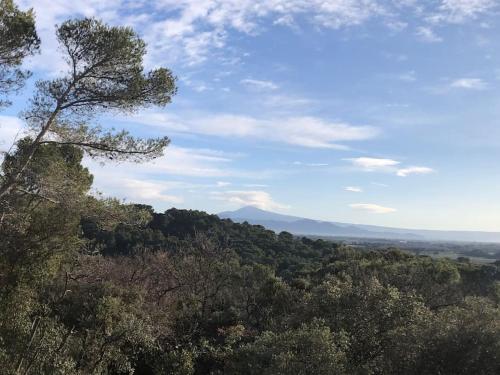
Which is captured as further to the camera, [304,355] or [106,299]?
[106,299]

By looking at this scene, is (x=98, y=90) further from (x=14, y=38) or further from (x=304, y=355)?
(x=304, y=355)

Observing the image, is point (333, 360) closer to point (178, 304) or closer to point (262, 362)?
point (262, 362)

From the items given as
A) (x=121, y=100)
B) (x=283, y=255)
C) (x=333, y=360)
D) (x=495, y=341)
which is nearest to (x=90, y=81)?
(x=121, y=100)

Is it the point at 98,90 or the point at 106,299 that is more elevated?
the point at 98,90

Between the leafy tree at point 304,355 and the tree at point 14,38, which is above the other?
the tree at point 14,38

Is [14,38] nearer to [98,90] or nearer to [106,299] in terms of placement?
[98,90]

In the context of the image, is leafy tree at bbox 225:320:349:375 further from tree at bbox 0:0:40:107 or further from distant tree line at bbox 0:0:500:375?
tree at bbox 0:0:40:107

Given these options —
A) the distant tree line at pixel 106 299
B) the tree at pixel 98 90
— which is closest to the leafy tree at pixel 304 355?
the distant tree line at pixel 106 299

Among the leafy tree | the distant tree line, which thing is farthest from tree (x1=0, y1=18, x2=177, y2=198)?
the leafy tree

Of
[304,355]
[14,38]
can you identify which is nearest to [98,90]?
[14,38]

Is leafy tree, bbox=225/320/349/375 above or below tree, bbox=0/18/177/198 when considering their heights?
below

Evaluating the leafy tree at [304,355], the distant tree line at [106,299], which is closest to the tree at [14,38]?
→ the distant tree line at [106,299]

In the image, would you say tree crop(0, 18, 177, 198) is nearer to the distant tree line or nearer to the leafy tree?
the distant tree line

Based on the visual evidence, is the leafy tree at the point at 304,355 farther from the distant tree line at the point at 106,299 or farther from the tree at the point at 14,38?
the tree at the point at 14,38
